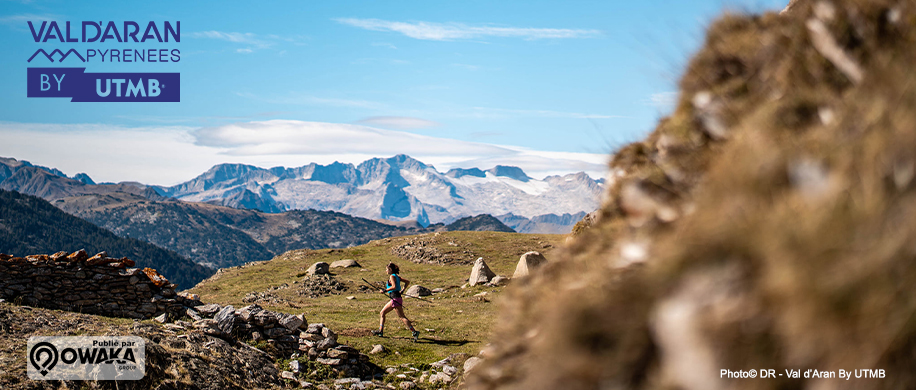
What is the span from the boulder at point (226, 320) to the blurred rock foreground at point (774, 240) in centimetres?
1450

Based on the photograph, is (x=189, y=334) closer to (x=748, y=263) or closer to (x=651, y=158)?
(x=651, y=158)

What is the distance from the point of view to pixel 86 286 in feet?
65.1

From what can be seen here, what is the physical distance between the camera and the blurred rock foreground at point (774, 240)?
3.38 metres

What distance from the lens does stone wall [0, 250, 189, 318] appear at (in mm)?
18703

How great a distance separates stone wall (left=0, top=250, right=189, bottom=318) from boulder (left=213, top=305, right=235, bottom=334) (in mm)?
4338

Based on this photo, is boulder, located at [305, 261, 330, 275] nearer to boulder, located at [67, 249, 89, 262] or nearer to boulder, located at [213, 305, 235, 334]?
boulder, located at [67, 249, 89, 262]

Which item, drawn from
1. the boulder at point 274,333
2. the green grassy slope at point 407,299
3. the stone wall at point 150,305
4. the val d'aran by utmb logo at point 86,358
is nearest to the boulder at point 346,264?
the green grassy slope at point 407,299

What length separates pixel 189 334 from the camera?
15172 millimetres

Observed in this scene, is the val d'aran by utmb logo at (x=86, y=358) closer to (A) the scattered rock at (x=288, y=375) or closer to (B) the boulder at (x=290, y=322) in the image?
(A) the scattered rock at (x=288, y=375)

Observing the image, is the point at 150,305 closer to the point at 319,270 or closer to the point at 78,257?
the point at 78,257

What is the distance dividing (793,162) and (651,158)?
228 centimetres

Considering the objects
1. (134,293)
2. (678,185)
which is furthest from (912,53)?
(134,293)

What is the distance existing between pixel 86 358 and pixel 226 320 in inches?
197

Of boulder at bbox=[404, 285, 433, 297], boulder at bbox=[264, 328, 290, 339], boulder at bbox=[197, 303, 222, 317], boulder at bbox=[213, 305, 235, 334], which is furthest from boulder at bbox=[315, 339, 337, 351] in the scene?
boulder at bbox=[404, 285, 433, 297]
